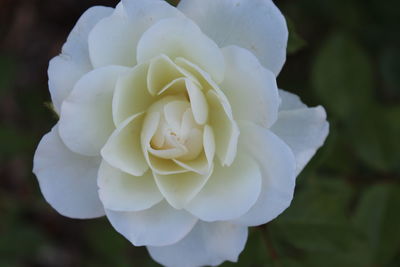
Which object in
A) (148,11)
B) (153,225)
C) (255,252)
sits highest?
(148,11)

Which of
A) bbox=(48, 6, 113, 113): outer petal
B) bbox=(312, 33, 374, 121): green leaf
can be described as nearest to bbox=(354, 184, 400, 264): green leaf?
bbox=(312, 33, 374, 121): green leaf

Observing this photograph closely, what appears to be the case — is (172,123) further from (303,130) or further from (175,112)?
(303,130)

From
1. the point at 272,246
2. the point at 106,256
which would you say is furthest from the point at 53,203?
the point at 106,256

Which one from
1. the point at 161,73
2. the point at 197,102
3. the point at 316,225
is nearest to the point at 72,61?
the point at 161,73

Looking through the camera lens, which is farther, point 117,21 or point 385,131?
point 385,131

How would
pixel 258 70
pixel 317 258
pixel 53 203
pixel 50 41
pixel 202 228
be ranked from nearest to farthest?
pixel 258 70, pixel 53 203, pixel 202 228, pixel 317 258, pixel 50 41

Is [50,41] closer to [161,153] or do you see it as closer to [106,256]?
[106,256]
